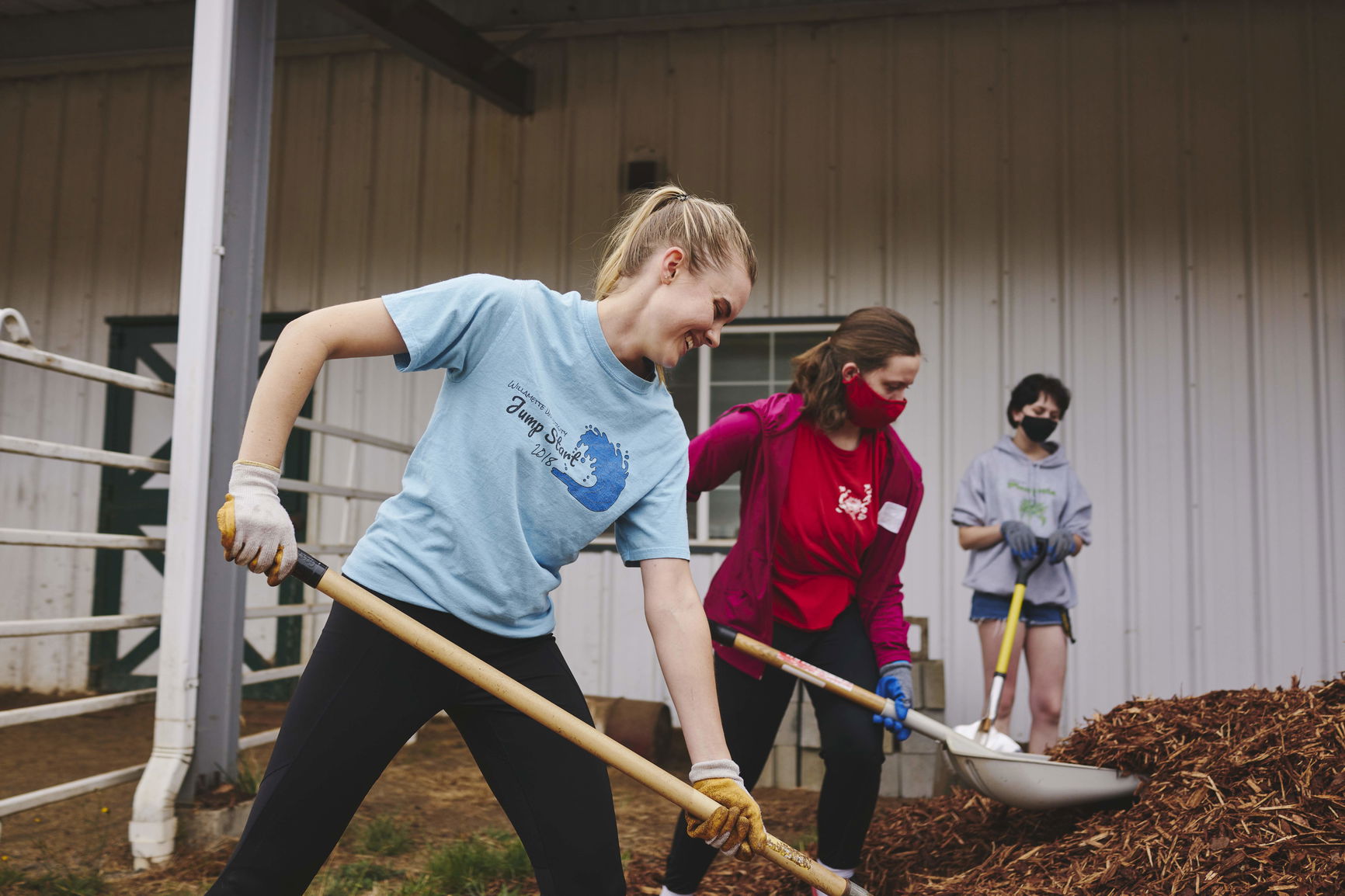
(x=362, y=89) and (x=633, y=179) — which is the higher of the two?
(x=362, y=89)

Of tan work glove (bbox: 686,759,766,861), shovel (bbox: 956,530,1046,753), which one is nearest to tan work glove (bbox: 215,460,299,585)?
tan work glove (bbox: 686,759,766,861)

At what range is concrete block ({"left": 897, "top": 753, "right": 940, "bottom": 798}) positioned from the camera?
15.8 ft

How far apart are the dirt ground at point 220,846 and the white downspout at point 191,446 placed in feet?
0.67

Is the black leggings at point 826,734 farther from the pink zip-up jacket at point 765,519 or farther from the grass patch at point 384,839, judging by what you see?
the grass patch at point 384,839

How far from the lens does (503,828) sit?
432 centimetres

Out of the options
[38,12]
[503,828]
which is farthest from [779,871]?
[38,12]

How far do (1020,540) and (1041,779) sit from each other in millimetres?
1568

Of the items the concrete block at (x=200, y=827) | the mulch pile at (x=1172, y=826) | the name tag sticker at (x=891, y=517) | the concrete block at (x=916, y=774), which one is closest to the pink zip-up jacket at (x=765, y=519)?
the name tag sticker at (x=891, y=517)

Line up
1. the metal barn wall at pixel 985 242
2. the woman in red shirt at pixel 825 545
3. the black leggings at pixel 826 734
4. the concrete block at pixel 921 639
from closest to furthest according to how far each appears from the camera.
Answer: the black leggings at pixel 826 734 → the woman in red shirt at pixel 825 545 → the concrete block at pixel 921 639 → the metal barn wall at pixel 985 242

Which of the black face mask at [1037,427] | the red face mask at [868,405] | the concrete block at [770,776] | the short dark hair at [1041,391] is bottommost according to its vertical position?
the concrete block at [770,776]

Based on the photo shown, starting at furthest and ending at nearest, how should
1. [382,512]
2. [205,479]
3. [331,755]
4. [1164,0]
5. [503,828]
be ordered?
[1164,0] → [503,828] → [205,479] → [382,512] → [331,755]

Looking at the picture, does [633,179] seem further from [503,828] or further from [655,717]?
[503,828]

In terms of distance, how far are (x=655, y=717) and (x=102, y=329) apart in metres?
5.04

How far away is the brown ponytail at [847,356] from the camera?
304 cm
